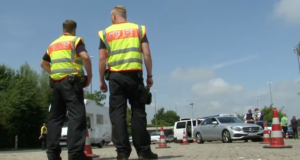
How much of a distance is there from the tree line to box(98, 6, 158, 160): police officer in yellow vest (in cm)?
3708

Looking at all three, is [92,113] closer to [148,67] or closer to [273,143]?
[273,143]

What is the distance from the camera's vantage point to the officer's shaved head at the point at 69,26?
6.75m

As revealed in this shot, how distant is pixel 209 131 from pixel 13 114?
25.1m

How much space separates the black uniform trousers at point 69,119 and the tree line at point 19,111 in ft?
121

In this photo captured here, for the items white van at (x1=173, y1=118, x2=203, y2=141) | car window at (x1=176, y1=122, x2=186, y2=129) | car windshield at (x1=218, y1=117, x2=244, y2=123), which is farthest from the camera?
car window at (x1=176, y1=122, x2=186, y2=129)

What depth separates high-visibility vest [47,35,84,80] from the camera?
6.45m

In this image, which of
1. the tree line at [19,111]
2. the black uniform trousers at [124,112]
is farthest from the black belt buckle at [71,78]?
the tree line at [19,111]

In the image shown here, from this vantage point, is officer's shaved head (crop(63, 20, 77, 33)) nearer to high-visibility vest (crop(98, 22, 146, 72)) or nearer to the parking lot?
high-visibility vest (crop(98, 22, 146, 72))

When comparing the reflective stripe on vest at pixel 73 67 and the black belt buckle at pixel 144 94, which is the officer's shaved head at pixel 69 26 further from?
the black belt buckle at pixel 144 94

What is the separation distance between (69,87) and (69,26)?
105 cm

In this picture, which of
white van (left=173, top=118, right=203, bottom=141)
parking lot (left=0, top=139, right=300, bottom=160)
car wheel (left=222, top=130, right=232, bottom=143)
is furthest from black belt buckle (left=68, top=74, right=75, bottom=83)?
white van (left=173, top=118, right=203, bottom=141)

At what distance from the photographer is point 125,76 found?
6312 millimetres

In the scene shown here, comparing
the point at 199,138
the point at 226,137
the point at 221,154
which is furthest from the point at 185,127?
the point at 221,154

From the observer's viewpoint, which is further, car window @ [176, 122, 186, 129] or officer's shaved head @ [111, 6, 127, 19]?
car window @ [176, 122, 186, 129]
